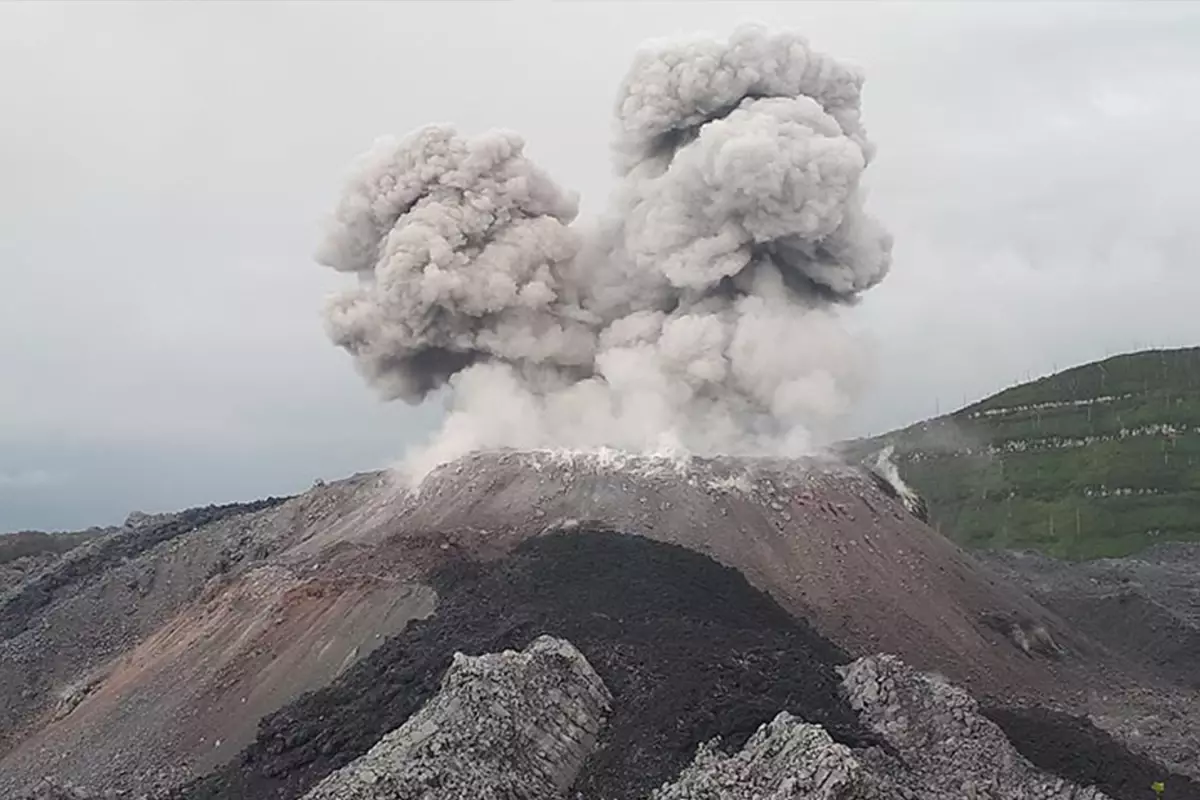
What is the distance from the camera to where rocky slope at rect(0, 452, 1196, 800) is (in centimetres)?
3328

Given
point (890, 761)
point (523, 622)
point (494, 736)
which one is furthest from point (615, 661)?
point (890, 761)

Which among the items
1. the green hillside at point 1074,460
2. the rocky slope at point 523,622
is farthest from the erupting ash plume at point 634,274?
the green hillside at point 1074,460

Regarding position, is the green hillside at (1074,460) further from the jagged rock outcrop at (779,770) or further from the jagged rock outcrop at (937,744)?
the jagged rock outcrop at (779,770)

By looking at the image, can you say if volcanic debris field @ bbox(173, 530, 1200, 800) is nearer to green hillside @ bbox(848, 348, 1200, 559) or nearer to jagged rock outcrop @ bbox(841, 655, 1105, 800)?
A: jagged rock outcrop @ bbox(841, 655, 1105, 800)

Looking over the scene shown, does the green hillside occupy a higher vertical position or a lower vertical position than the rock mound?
higher

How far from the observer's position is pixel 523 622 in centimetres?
3775

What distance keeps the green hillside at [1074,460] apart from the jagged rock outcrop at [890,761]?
3042 inches

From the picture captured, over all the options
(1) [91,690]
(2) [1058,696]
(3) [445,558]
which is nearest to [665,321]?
(3) [445,558]

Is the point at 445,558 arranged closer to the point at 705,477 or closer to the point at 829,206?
the point at 705,477

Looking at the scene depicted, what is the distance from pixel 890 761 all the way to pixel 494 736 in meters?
8.67

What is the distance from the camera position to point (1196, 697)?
4712 centimetres

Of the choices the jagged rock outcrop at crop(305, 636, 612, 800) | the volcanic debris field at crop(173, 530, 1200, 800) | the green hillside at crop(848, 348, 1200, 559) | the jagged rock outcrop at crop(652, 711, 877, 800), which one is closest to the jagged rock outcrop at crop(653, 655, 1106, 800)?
the jagged rock outcrop at crop(652, 711, 877, 800)

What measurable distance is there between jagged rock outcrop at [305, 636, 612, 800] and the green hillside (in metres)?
79.7

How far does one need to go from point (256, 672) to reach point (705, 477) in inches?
711
